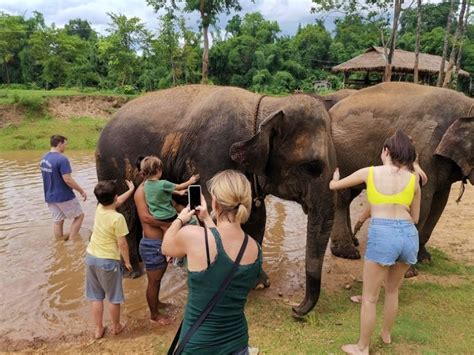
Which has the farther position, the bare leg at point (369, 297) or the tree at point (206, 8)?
the tree at point (206, 8)

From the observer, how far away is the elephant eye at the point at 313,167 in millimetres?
3818

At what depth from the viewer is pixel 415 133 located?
5.25 metres

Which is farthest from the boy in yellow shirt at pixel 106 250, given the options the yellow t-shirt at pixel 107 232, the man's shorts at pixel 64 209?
the man's shorts at pixel 64 209

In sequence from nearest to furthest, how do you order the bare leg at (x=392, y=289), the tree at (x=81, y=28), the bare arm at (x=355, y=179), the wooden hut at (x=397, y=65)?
the bare arm at (x=355, y=179), the bare leg at (x=392, y=289), the wooden hut at (x=397, y=65), the tree at (x=81, y=28)

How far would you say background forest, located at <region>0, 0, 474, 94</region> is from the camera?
34188 millimetres

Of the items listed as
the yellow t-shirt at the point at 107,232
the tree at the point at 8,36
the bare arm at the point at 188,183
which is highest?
the tree at the point at 8,36

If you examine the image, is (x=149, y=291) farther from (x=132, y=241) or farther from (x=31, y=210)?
(x=31, y=210)

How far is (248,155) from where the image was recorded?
3.74 meters

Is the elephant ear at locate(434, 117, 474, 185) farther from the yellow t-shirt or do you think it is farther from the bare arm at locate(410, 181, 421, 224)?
the yellow t-shirt

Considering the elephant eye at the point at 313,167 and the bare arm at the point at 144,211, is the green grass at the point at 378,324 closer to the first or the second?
the bare arm at the point at 144,211

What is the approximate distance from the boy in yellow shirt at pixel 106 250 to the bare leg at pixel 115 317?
0.03 m

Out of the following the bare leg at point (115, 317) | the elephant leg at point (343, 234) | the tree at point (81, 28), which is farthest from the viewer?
the tree at point (81, 28)

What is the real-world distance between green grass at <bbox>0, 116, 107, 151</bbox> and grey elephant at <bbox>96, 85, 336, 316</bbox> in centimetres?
1484

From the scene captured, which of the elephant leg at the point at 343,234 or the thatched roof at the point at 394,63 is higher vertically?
the thatched roof at the point at 394,63
